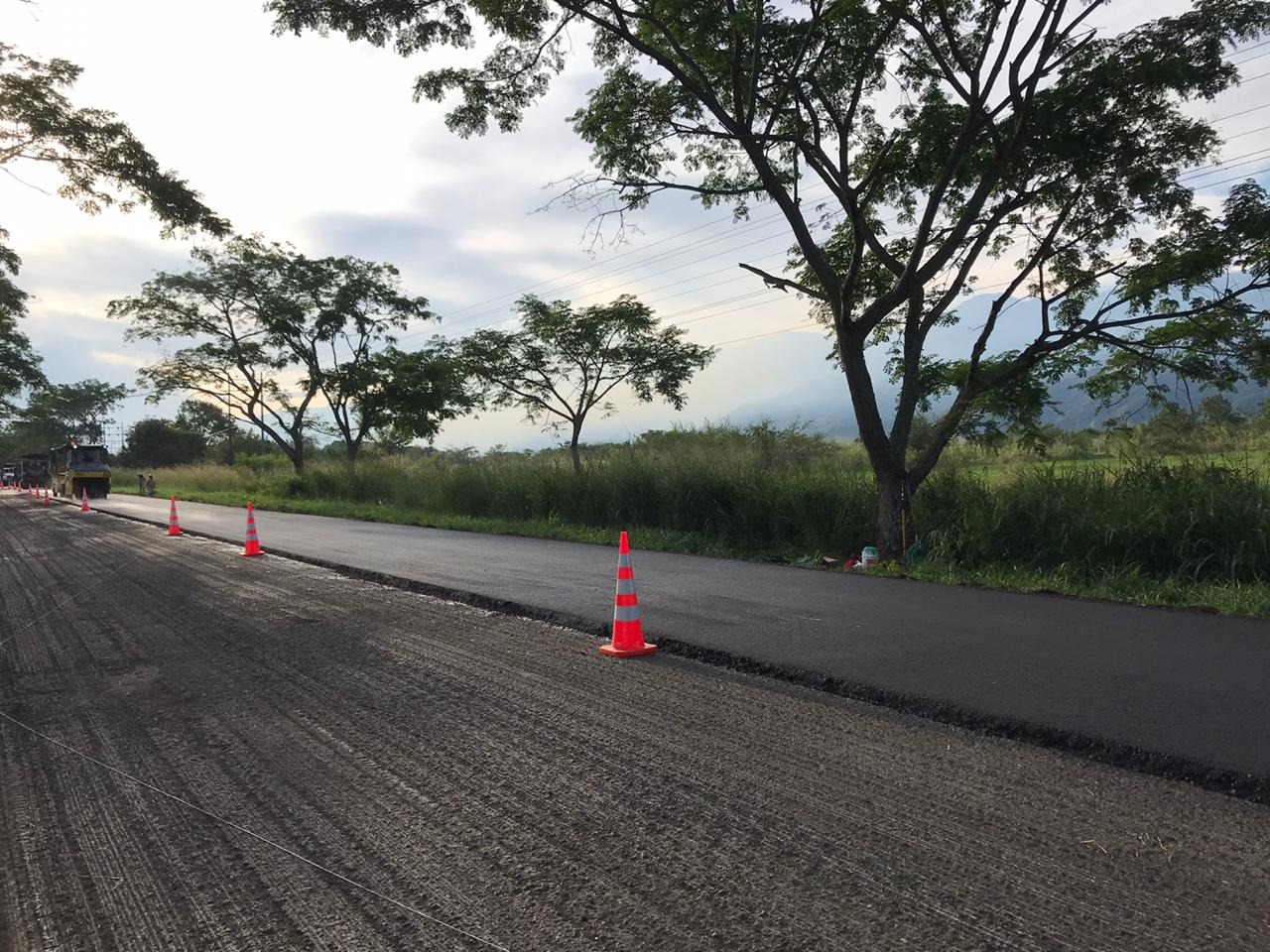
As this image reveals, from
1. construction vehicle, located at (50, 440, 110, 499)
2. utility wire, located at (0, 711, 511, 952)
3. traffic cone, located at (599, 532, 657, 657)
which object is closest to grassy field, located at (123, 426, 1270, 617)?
traffic cone, located at (599, 532, 657, 657)

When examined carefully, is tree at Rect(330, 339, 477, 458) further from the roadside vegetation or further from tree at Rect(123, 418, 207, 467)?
tree at Rect(123, 418, 207, 467)

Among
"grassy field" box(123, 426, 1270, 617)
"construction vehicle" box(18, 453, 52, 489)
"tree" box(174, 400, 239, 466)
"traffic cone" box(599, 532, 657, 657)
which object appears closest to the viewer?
"traffic cone" box(599, 532, 657, 657)

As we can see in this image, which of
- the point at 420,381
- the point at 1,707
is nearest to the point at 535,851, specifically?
the point at 1,707

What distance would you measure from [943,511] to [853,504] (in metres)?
1.46

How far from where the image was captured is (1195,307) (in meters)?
10.3

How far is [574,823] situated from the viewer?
10.9 ft

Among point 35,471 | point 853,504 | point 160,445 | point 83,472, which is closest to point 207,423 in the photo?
point 160,445

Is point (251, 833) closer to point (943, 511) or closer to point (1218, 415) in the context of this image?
point (943, 511)

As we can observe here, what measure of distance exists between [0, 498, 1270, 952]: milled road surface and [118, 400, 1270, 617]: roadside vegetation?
470 centimetres

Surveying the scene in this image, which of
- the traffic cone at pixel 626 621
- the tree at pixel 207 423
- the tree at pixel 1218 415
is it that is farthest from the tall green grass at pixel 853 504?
the tree at pixel 207 423

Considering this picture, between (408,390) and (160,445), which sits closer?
(408,390)

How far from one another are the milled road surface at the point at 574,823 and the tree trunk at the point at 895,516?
6055mm

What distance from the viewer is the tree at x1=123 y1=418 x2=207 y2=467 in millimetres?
78375

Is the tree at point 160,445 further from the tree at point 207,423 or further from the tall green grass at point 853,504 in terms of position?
the tall green grass at point 853,504
